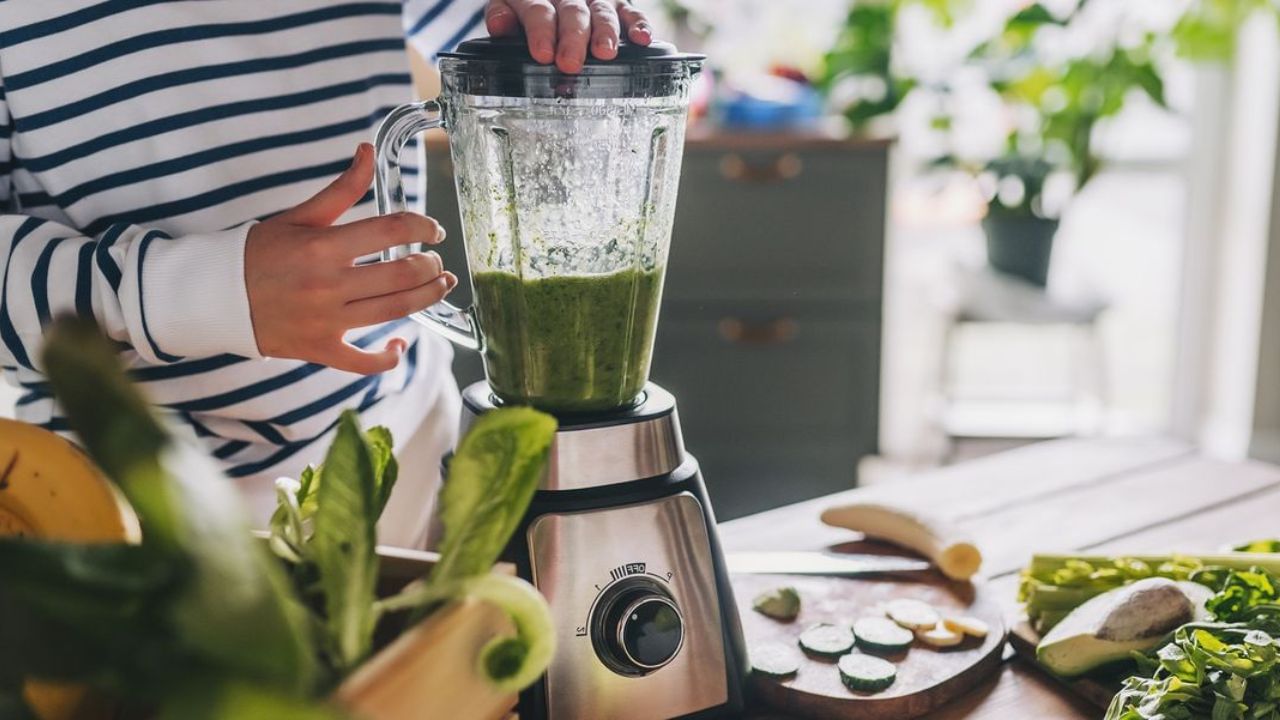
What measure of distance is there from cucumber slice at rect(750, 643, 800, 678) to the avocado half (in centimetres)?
16

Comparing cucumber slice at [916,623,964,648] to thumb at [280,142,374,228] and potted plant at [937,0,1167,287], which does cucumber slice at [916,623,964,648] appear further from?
potted plant at [937,0,1167,287]

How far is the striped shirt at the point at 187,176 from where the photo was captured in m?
0.75

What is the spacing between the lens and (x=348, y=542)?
1.59 feet

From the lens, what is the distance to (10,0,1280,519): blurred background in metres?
2.68

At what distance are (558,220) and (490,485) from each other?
0.29 meters

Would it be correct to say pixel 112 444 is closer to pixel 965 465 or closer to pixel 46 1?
pixel 46 1

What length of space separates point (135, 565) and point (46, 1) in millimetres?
613

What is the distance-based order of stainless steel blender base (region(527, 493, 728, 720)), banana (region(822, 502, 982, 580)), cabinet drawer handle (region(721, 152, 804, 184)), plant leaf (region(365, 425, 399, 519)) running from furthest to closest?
cabinet drawer handle (region(721, 152, 804, 184)) < banana (region(822, 502, 982, 580)) < stainless steel blender base (region(527, 493, 728, 720)) < plant leaf (region(365, 425, 399, 519))

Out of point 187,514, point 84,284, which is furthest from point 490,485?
point 84,284

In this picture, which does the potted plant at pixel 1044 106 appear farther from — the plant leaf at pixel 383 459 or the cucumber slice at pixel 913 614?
the plant leaf at pixel 383 459

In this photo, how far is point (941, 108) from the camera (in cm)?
289

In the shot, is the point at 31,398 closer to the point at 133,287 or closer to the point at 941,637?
the point at 133,287

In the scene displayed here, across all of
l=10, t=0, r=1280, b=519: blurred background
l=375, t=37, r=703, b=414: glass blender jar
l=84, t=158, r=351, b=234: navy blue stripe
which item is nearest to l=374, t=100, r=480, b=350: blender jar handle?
l=375, t=37, r=703, b=414: glass blender jar

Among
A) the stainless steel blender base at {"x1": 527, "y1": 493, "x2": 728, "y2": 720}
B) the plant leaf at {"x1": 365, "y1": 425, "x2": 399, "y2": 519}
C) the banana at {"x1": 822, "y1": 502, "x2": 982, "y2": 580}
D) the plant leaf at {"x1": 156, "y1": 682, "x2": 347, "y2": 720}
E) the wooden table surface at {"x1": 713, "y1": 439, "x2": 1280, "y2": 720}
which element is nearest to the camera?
the plant leaf at {"x1": 156, "y1": 682, "x2": 347, "y2": 720}
